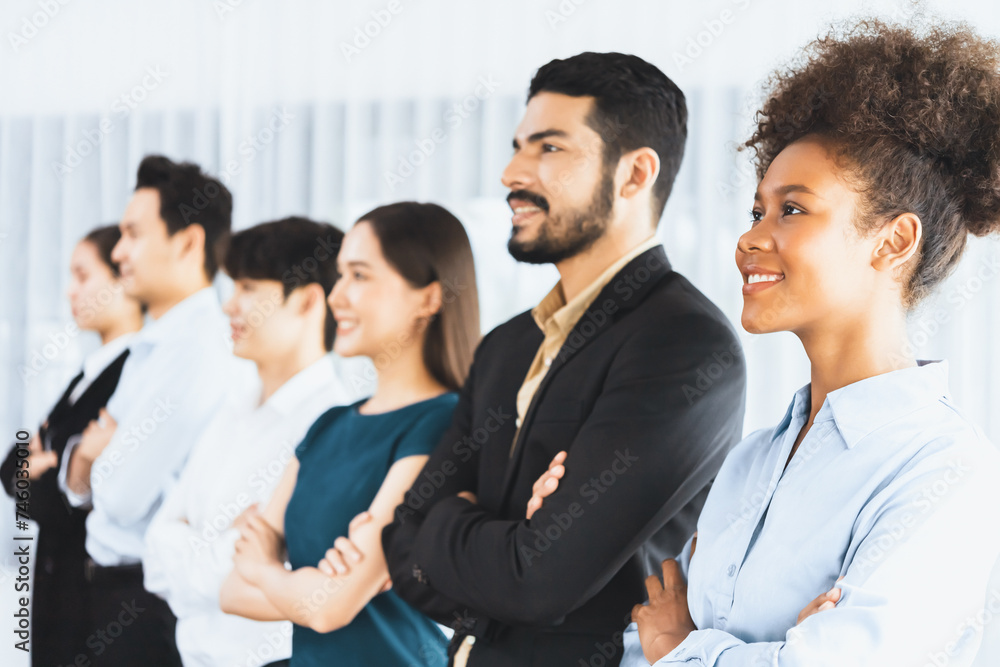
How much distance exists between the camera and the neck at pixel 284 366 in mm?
3297

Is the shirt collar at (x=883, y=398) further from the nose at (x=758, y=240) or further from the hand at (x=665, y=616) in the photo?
the hand at (x=665, y=616)

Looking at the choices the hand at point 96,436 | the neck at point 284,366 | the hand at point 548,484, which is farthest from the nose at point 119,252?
the hand at point 548,484

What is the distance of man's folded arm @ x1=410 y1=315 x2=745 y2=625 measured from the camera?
1.77m

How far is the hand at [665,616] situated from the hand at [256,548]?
5.32 ft

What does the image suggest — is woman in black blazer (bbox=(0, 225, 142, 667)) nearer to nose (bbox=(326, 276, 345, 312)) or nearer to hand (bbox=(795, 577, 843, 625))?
nose (bbox=(326, 276, 345, 312))

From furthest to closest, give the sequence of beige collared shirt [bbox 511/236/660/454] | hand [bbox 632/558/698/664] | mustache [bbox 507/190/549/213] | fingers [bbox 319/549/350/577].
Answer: fingers [bbox 319/549/350/577], mustache [bbox 507/190/549/213], beige collared shirt [bbox 511/236/660/454], hand [bbox 632/558/698/664]

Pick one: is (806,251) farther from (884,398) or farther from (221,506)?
(221,506)

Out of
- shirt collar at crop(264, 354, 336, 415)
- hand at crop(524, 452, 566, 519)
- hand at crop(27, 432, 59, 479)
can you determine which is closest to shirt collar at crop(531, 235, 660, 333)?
hand at crop(524, 452, 566, 519)

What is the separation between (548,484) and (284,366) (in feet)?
5.76

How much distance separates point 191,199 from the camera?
12.0 feet

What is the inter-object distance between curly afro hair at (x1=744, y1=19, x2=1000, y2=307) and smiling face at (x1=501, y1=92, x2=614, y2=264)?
0.79 m

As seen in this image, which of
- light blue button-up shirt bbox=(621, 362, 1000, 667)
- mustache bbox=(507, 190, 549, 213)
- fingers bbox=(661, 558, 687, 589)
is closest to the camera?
light blue button-up shirt bbox=(621, 362, 1000, 667)

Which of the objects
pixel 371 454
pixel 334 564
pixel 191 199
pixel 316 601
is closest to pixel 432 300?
pixel 371 454

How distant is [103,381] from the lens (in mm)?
3678
